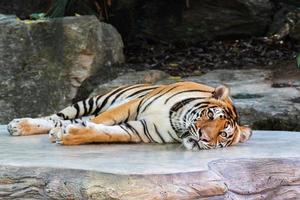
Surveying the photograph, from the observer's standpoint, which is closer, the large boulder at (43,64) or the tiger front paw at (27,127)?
the tiger front paw at (27,127)

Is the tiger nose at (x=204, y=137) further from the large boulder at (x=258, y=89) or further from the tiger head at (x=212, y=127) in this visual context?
the large boulder at (x=258, y=89)

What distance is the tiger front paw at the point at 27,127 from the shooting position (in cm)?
322

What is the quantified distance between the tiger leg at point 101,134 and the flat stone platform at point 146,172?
4cm

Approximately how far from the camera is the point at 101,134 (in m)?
2.83

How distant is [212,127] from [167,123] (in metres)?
0.29

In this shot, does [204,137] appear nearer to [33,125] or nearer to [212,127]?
A: [212,127]

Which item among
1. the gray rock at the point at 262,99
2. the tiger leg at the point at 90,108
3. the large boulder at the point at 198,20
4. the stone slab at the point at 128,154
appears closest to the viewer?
the stone slab at the point at 128,154

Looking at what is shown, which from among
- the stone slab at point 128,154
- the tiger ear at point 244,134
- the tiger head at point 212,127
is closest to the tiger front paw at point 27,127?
the stone slab at point 128,154

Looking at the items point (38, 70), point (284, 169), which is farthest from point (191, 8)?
point (284, 169)

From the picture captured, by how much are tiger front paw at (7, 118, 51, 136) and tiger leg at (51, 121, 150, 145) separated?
413 mm

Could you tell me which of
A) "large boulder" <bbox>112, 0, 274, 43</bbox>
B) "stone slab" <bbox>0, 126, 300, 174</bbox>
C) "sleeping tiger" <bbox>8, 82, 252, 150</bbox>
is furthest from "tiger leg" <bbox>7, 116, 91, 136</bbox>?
"large boulder" <bbox>112, 0, 274, 43</bbox>

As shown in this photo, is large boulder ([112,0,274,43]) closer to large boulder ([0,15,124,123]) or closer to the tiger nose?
large boulder ([0,15,124,123])

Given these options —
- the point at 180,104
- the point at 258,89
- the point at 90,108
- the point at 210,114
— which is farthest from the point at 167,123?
the point at 258,89

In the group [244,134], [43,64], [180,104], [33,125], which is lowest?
[43,64]
